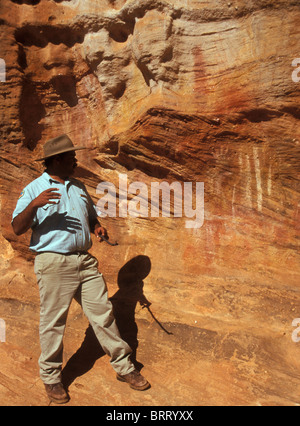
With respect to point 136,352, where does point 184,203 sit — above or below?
above

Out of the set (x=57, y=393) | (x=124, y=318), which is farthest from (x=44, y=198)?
(x=124, y=318)

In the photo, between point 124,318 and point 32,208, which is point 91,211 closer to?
point 32,208

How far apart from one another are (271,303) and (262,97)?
1.92 m

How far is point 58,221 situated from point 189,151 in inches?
61.9

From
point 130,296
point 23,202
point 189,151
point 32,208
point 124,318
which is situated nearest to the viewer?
point 32,208

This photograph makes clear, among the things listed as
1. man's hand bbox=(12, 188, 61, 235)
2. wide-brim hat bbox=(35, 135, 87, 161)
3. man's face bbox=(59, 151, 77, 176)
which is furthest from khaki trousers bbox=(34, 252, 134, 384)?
wide-brim hat bbox=(35, 135, 87, 161)

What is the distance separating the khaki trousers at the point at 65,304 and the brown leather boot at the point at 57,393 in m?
0.05

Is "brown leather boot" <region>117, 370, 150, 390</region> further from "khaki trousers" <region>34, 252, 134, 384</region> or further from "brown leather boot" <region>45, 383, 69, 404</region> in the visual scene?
"brown leather boot" <region>45, 383, 69, 404</region>

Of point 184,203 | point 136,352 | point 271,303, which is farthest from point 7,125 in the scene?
point 271,303

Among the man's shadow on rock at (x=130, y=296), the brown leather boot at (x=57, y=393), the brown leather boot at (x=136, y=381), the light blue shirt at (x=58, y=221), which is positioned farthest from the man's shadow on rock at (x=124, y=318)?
the light blue shirt at (x=58, y=221)

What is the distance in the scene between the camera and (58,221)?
9.80 feet

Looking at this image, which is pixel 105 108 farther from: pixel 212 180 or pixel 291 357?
pixel 291 357

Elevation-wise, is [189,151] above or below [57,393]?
above

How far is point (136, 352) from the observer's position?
354 cm
